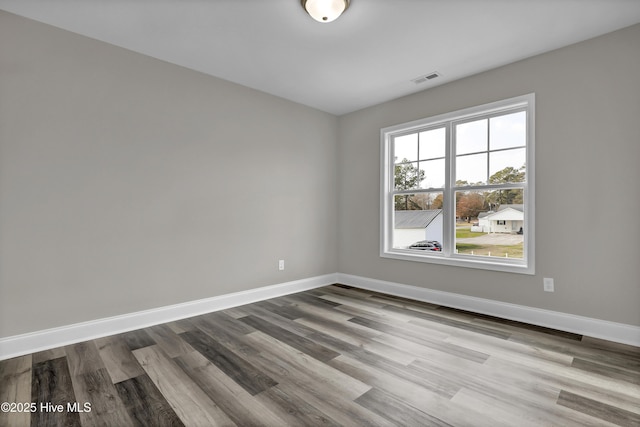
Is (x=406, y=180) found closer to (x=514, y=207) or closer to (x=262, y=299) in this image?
(x=514, y=207)

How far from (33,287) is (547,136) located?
4768 millimetres

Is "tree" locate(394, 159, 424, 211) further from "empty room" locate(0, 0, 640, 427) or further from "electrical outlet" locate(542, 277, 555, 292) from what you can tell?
"electrical outlet" locate(542, 277, 555, 292)

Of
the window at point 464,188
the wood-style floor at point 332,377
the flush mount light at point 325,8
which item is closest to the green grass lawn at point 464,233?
the window at point 464,188

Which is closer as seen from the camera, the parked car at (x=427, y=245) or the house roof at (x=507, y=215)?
the house roof at (x=507, y=215)

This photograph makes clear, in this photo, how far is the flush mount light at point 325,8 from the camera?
2.28m

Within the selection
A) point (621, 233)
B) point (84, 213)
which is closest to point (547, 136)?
point (621, 233)

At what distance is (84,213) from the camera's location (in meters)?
2.74

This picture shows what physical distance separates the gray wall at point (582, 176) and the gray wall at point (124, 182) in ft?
8.65

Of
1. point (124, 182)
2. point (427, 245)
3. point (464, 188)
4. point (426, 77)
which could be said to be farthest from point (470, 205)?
point (124, 182)

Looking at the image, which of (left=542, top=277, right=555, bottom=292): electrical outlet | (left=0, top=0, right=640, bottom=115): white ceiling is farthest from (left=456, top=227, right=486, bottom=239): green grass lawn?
(left=0, top=0, right=640, bottom=115): white ceiling

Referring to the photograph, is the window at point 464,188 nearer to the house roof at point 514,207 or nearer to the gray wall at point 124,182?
the house roof at point 514,207

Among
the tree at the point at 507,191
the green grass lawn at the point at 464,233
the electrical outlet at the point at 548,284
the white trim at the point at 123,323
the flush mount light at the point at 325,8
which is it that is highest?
the flush mount light at the point at 325,8

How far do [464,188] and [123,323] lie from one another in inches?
152

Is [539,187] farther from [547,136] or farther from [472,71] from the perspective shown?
[472,71]
